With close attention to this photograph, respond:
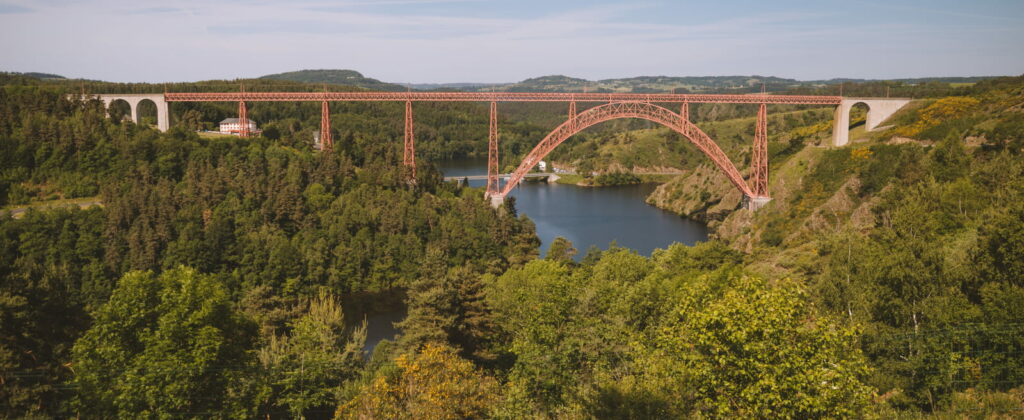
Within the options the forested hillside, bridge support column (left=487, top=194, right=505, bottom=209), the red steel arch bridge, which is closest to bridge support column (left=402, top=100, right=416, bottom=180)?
the red steel arch bridge

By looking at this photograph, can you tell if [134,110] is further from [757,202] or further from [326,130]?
[757,202]

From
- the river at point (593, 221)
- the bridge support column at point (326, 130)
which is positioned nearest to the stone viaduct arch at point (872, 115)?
the river at point (593, 221)

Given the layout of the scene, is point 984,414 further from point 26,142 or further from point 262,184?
point 26,142

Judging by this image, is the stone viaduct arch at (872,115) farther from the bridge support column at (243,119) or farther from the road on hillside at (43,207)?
the road on hillside at (43,207)

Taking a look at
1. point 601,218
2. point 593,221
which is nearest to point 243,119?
point 593,221

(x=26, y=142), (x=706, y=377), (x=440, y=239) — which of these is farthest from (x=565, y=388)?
(x=26, y=142)

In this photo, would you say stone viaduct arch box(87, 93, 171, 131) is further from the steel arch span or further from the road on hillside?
the steel arch span
